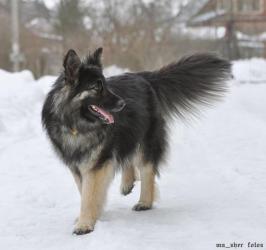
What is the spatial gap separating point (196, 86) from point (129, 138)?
122 centimetres

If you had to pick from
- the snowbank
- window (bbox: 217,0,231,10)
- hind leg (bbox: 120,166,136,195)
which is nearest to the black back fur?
hind leg (bbox: 120,166,136,195)

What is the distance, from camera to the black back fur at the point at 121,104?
5137 millimetres

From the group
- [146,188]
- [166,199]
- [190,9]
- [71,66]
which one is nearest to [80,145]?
[71,66]

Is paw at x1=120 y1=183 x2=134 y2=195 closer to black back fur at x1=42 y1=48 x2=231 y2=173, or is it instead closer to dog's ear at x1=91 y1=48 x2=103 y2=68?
black back fur at x1=42 y1=48 x2=231 y2=173

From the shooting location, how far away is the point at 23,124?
12.1 m

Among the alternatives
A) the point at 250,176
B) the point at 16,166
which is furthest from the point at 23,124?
the point at 250,176

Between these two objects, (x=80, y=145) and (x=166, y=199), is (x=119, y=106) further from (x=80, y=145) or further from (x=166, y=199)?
(x=166, y=199)

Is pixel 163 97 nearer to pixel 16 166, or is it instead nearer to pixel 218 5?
pixel 16 166

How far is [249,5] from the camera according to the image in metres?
51.7

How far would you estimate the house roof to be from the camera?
45.2 meters

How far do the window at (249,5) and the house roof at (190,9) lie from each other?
156 inches

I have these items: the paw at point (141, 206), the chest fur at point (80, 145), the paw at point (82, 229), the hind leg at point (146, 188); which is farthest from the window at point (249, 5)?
the paw at point (82, 229)

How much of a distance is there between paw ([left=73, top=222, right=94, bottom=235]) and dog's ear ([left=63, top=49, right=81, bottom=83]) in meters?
1.32

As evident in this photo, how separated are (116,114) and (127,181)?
117 cm
